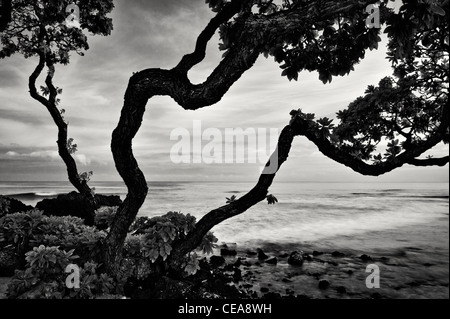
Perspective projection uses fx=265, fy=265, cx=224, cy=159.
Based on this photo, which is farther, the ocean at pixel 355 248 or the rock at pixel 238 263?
the rock at pixel 238 263

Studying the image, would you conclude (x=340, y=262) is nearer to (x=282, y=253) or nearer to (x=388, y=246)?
(x=282, y=253)

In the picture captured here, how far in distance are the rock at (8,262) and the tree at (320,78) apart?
2.82 metres

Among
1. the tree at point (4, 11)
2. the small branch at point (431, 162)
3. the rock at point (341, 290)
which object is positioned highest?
the tree at point (4, 11)

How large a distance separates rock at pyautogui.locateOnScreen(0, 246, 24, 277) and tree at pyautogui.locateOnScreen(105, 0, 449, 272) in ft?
9.25

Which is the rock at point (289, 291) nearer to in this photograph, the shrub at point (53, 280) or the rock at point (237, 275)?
the rock at point (237, 275)

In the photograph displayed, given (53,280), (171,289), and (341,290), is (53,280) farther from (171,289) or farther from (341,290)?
(341,290)

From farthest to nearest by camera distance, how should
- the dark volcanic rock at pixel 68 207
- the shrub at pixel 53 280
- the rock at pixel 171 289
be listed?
the dark volcanic rock at pixel 68 207
the rock at pixel 171 289
the shrub at pixel 53 280

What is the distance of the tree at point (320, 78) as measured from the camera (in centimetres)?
382

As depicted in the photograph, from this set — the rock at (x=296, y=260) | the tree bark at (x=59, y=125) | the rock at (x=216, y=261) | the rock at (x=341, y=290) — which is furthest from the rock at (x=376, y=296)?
the tree bark at (x=59, y=125)

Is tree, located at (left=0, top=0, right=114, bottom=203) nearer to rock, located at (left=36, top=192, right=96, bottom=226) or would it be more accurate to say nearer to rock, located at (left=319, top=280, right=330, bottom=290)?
rock, located at (left=36, top=192, right=96, bottom=226)

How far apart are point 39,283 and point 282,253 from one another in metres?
12.0

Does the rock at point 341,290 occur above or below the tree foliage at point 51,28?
below

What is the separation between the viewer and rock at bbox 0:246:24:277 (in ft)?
21.3

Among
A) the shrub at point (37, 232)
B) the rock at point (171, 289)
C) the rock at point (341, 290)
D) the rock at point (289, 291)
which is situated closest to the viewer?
the rock at point (171, 289)
